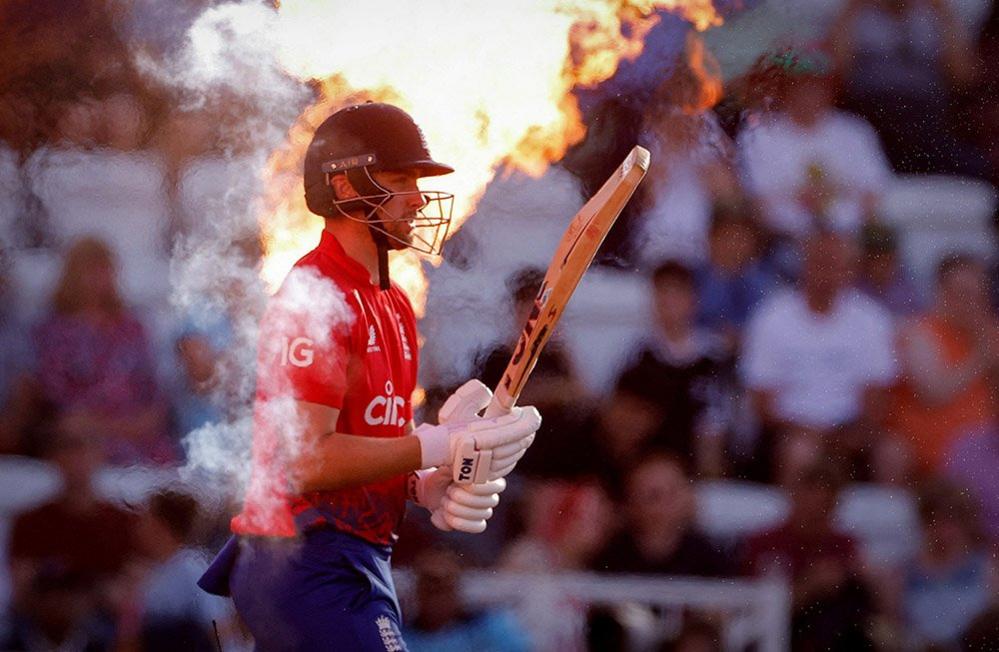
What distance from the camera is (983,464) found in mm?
6758

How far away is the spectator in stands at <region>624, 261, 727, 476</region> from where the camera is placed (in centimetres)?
650

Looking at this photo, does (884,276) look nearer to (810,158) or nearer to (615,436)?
(810,158)

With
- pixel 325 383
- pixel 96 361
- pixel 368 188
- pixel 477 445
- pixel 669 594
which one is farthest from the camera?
pixel 669 594

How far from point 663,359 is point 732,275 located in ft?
1.80

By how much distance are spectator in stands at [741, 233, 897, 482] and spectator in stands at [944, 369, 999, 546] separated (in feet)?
1.24

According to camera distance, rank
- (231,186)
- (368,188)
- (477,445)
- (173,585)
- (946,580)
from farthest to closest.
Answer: (946,580)
(173,585)
(231,186)
(368,188)
(477,445)

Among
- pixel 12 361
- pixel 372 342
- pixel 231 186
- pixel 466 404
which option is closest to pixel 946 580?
pixel 466 404

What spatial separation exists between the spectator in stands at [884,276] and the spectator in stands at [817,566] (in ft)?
2.80

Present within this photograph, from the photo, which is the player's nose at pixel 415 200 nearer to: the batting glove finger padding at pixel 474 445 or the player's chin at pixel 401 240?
the player's chin at pixel 401 240

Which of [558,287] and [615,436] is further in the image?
[615,436]

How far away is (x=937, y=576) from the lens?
657cm

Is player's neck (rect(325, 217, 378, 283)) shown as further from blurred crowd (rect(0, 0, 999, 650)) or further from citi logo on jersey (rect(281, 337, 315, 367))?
blurred crowd (rect(0, 0, 999, 650))

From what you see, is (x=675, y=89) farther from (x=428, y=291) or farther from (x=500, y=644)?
(x=500, y=644)

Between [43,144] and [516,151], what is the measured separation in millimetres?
2030
